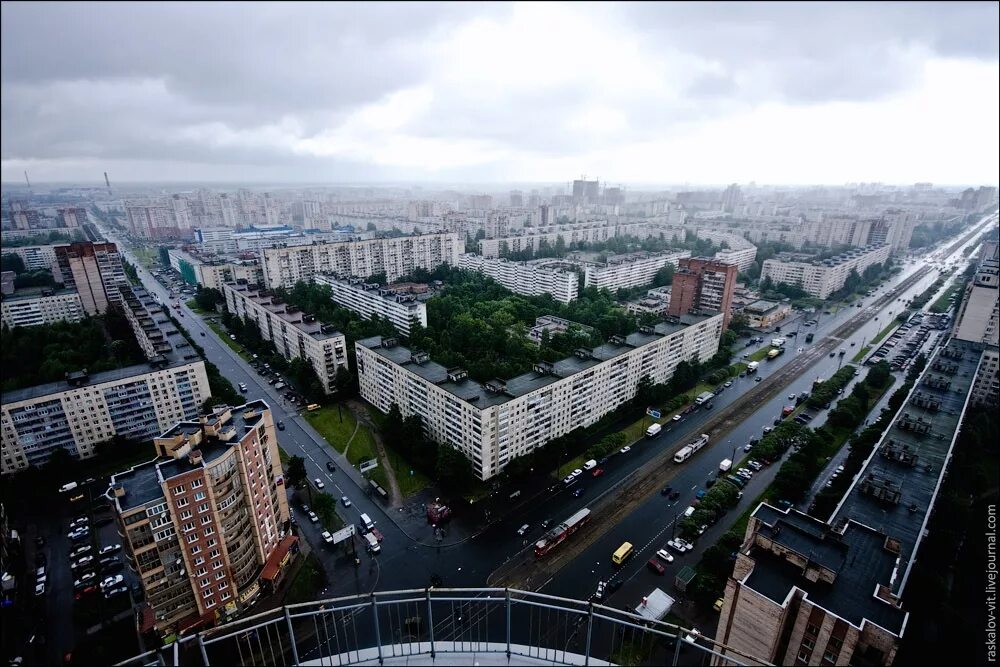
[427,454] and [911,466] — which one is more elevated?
[911,466]

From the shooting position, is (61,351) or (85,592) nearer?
(85,592)

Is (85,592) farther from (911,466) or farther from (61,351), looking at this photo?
(911,466)

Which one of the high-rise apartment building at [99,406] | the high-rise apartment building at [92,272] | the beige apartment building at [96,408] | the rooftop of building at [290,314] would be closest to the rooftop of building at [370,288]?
the rooftop of building at [290,314]

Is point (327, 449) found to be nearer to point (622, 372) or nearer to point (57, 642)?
point (57, 642)

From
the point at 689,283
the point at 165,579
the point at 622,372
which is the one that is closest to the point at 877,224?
the point at 689,283

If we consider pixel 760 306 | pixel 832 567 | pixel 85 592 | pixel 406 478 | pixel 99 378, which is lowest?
pixel 85 592

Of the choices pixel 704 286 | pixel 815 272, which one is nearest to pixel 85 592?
pixel 704 286

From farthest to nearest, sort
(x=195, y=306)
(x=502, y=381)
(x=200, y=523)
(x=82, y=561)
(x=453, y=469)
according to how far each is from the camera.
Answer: (x=195, y=306), (x=502, y=381), (x=453, y=469), (x=82, y=561), (x=200, y=523)

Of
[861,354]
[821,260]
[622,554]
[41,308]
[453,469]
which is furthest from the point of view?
[821,260]

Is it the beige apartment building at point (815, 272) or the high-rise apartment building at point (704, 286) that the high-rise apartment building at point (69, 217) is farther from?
the beige apartment building at point (815, 272)
